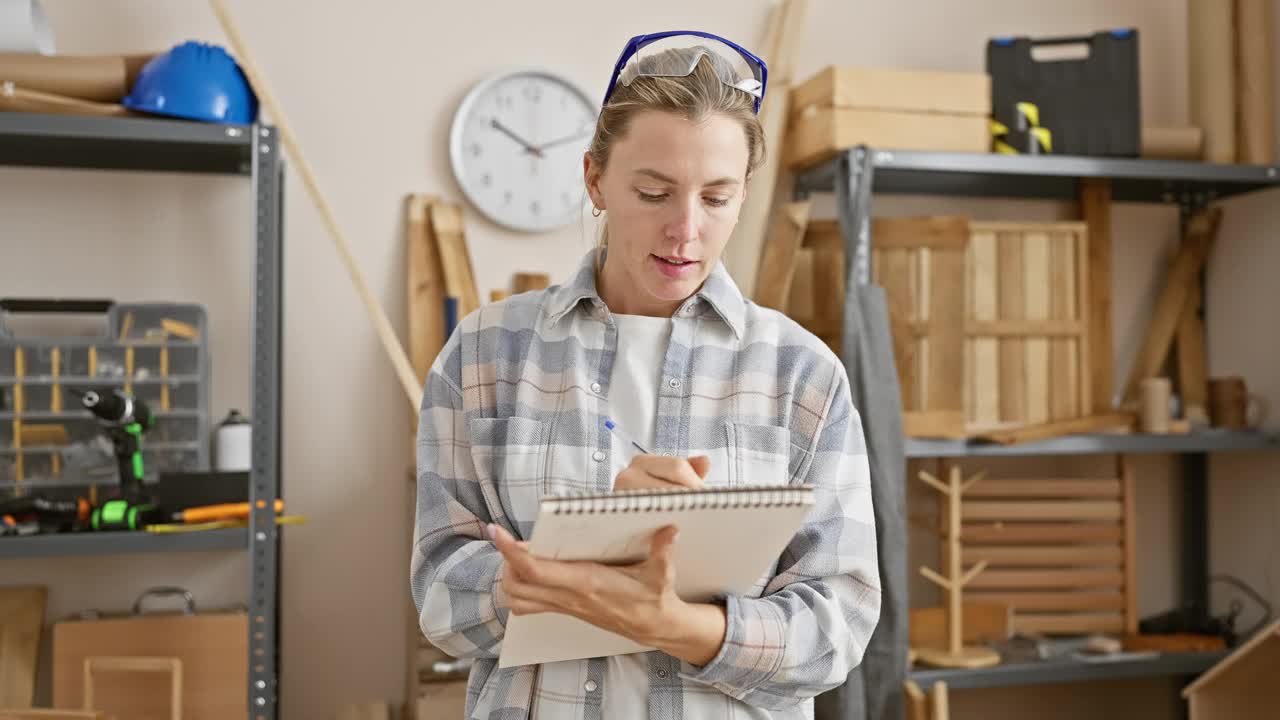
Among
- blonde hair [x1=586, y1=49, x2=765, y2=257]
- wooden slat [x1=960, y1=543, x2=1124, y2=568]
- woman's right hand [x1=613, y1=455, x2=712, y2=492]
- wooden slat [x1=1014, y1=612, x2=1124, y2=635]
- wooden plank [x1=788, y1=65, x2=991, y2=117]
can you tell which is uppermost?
wooden plank [x1=788, y1=65, x2=991, y2=117]

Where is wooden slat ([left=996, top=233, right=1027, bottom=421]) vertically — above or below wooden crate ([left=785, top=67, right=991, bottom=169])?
below

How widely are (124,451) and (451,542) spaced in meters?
1.45

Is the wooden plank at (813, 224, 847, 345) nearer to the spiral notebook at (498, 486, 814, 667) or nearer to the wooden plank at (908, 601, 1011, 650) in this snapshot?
the wooden plank at (908, 601, 1011, 650)

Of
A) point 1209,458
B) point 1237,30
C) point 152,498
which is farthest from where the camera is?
point 1209,458

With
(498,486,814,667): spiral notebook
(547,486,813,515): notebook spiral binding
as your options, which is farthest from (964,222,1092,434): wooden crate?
(547,486,813,515): notebook spiral binding

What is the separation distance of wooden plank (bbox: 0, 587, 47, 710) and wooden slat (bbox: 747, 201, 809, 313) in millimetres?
1809

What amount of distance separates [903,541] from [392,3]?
5.87 ft

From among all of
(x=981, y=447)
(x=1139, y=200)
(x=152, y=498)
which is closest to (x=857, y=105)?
(x=981, y=447)

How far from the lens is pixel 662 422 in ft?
3.70

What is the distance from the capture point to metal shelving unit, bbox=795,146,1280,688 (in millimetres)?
2584

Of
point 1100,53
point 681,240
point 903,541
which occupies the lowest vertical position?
point 903,541

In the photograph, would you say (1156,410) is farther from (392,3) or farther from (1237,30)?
(392,3)

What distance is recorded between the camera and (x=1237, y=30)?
295cm

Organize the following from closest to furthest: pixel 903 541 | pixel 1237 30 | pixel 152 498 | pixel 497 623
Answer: pixel 497 623 → pixel 152 498 → pixel 903 541 → pixel 1237 30
